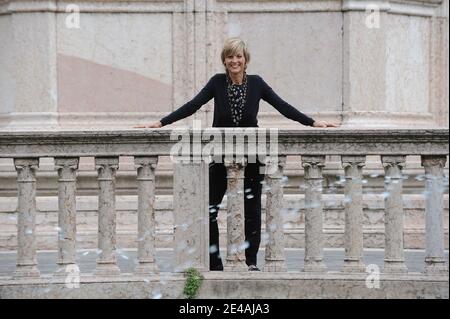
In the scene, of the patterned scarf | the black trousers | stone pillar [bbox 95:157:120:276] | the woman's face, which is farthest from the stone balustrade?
the woman's face

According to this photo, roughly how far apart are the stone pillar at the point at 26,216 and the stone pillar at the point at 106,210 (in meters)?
0.46

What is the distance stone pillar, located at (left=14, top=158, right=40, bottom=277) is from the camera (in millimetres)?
9914

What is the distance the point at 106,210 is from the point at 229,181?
90 centimetres

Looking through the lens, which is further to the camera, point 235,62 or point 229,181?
point 235,62

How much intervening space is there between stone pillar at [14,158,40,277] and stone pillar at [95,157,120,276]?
464 mm

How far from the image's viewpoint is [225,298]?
32.3 ft

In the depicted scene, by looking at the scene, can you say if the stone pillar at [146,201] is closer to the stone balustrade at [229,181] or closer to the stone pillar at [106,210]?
the stone balustrade at [229,181]

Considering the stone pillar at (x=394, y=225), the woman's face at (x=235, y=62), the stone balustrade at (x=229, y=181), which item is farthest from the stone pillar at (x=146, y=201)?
the stone pillar at (x=394, y=225)

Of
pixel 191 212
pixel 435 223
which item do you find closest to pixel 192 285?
pixel 191 212

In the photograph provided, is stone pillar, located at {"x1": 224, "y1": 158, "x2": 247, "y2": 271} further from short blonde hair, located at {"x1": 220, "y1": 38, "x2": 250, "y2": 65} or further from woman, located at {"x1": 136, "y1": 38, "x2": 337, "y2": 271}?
short blonde hair, located at {"x1": 220, "y1": 38, "x2": 250, "y2": 65}

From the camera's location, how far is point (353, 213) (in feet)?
32.6

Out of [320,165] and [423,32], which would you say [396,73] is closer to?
[423,32]

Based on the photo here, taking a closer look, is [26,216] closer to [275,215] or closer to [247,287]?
[247,287]

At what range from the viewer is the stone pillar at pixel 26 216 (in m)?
9.91
